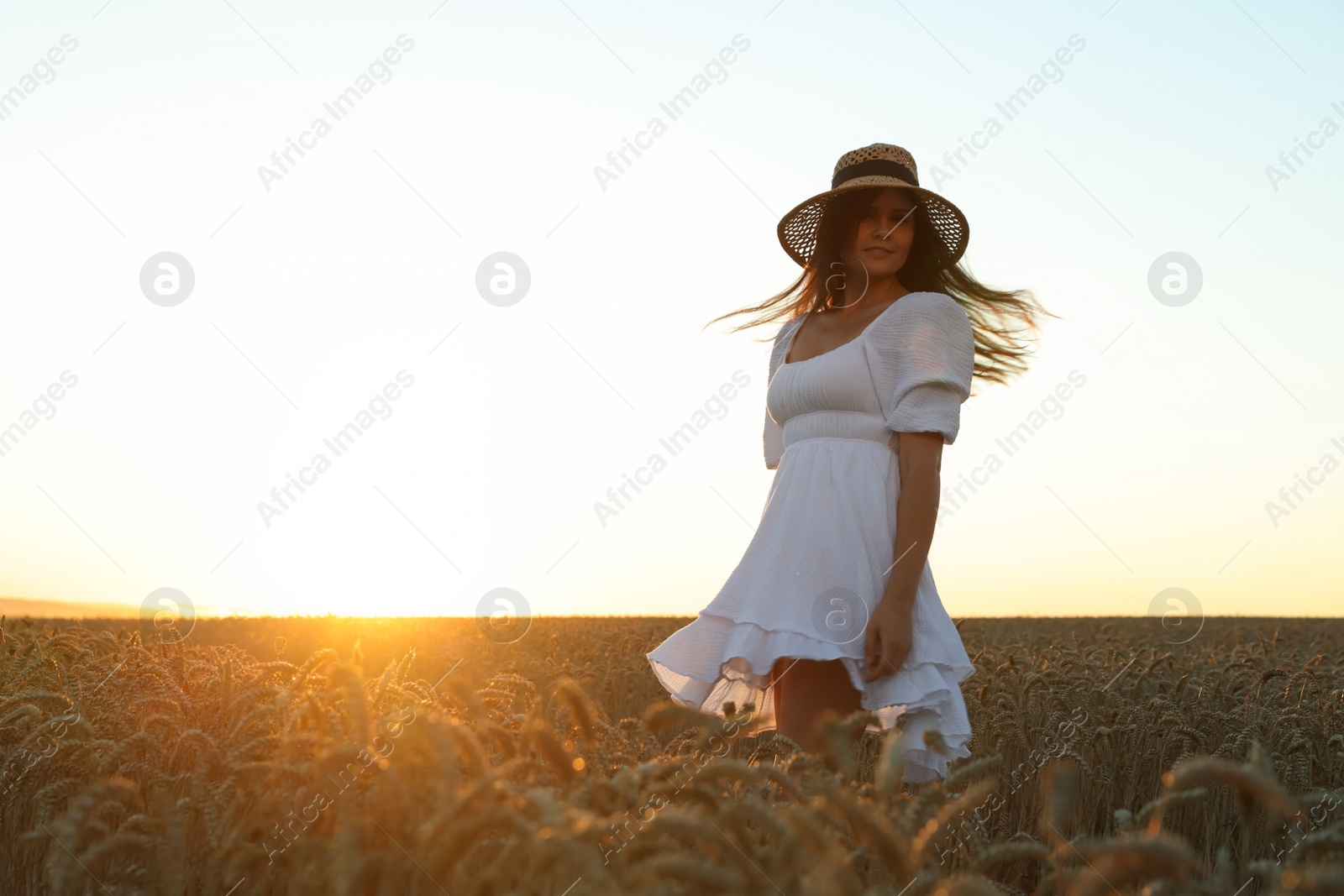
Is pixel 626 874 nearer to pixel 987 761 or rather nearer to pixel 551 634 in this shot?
pixel 987 761

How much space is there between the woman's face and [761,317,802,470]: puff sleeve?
543mm

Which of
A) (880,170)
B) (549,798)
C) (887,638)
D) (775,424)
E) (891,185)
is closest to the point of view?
(549,798)

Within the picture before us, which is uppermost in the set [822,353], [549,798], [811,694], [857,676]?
[822,353]

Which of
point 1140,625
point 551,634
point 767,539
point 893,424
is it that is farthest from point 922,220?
point 1140,625

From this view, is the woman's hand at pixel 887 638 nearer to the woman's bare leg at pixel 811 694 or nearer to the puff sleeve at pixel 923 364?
the woman's bare leg at pixel 811 694

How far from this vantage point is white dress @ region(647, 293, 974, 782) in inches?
149

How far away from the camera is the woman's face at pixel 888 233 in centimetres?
426

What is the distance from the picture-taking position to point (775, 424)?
4723 millimetres

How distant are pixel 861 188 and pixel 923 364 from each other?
0.92 metres

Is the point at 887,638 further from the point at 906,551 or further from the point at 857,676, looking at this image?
the point at 906,551

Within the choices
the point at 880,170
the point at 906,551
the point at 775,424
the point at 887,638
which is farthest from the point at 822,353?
the point at 887,638

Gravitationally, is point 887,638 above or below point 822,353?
below

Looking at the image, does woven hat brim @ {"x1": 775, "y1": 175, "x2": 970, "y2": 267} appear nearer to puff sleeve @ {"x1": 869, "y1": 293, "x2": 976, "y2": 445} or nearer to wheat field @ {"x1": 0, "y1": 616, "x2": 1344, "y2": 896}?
puff sleeve @ {"x1": 869, "y1": 293, "x2": 976, "y2": 445}

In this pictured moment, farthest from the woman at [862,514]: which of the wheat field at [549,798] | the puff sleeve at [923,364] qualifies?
the wheat field at [549,798]
